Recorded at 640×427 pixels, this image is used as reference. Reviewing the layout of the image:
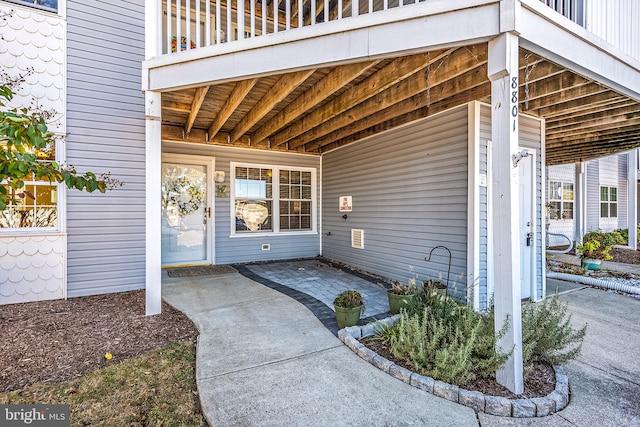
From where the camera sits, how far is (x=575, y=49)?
266 cm

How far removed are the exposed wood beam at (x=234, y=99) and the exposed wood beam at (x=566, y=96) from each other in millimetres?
3386

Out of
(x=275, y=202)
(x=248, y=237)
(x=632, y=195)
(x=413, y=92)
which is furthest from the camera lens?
(x=632, y=195)

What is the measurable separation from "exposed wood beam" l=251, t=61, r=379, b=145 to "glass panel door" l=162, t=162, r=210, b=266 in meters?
1.83

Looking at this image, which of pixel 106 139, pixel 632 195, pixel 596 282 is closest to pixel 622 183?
pixel 632 195

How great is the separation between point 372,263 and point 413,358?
11.0ft

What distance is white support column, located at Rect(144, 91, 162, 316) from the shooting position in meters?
3.47

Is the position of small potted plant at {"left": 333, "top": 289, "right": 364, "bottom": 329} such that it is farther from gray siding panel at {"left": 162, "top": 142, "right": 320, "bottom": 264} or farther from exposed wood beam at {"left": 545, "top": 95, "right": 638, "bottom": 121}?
gray siding panel at {"left": 162, "top": 142, "right": 320, "bottom": 264}

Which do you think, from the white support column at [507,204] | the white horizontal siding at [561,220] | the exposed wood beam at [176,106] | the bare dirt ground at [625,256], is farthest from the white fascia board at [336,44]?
the white horizontal siding at [561,220]

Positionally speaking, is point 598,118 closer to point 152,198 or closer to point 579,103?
point 579,103

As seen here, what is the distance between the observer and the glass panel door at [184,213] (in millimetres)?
5957

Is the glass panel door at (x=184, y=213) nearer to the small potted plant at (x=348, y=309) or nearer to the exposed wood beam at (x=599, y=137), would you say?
the small potted plant at (x=348, y=309)

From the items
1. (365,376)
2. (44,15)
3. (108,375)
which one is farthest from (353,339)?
(44,15)

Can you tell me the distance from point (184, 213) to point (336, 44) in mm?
4626

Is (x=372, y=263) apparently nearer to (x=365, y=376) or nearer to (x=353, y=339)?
(x=353, y=339)
